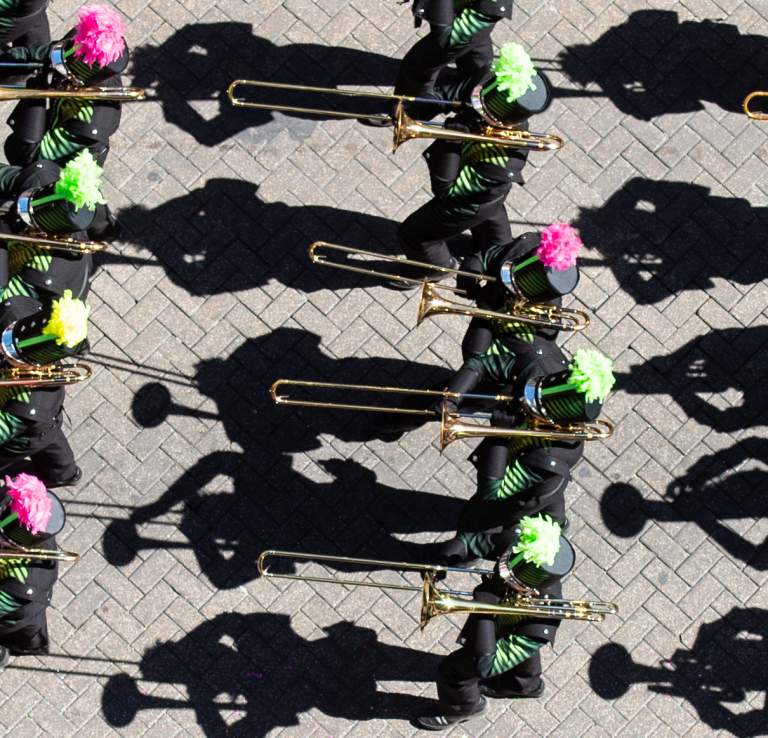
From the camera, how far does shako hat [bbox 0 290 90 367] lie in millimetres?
8289

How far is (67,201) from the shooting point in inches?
336

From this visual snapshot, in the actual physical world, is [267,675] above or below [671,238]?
below

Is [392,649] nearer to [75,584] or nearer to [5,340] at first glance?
[75,584]

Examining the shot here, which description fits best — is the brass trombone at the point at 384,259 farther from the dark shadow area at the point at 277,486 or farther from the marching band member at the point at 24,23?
the marching band member at the point at 24,23

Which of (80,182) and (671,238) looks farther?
(671,238)

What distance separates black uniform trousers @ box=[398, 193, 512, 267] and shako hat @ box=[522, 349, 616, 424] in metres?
1.34

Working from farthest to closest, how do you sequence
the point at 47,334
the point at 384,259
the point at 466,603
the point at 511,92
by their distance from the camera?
the point at 384,259 → the point at 466,603 → the point at 511,92 → the point at 47,334

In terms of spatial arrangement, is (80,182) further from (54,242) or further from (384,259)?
(384,259)

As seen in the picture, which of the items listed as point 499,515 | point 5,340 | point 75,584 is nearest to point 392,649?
point 499,515

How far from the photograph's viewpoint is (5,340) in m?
8.59

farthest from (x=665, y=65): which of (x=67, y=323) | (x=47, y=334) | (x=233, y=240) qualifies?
(x=47, y=334)

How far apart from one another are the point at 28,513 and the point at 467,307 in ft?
11.0

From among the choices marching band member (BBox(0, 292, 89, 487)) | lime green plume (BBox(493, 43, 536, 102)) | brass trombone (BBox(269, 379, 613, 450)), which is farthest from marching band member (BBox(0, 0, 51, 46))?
lime green plume (BBox(493, 43, 536, 102))

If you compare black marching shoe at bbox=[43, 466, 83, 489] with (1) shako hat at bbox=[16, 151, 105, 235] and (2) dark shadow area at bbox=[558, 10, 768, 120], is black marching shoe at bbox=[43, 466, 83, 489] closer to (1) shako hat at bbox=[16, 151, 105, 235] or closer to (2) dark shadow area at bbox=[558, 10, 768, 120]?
(1) shako hat at bbox=[16, 151, 105, 235]
